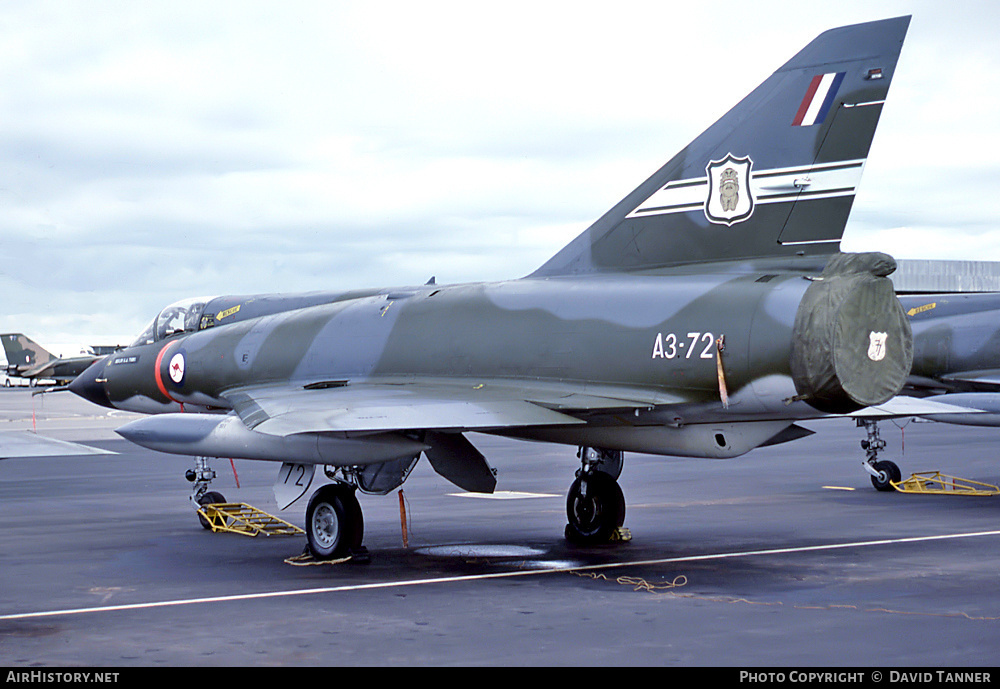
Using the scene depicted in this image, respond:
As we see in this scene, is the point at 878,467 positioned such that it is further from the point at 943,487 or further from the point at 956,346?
the point at 956,346

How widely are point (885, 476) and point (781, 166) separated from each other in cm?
950

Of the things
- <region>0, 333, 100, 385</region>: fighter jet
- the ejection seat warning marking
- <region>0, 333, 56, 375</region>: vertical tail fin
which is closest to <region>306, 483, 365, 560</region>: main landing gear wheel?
the ejection seat warning marking

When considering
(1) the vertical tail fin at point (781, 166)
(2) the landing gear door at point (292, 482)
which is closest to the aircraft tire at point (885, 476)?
(1) the vertical tail fin at point (781, 166)

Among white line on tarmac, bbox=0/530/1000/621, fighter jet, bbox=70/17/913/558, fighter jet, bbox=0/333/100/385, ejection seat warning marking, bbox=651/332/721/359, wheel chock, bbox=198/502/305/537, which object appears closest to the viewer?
white line on tarmac, bbox=0/530/1000/621

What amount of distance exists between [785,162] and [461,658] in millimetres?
6697

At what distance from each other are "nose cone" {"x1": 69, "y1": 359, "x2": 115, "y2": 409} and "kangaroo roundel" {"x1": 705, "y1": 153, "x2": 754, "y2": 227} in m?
9.77

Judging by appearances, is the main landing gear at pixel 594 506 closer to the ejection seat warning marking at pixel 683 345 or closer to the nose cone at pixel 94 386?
the ejection seat warning marking at pixel 683 345

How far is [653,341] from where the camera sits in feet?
37.7

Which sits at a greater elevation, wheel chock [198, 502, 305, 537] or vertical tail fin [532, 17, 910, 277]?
vertical tail fin [532, 17, 910, 277]

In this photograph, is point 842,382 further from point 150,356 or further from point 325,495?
point 150,356

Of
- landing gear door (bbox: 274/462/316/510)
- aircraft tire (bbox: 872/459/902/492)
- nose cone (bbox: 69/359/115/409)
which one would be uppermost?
nose cone (bbox: 69/359/115/409)

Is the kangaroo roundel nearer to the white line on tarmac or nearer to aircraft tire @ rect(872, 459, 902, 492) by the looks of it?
the white line on tarmac

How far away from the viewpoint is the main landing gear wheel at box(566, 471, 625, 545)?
13.9 meters

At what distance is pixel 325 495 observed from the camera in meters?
12.7
